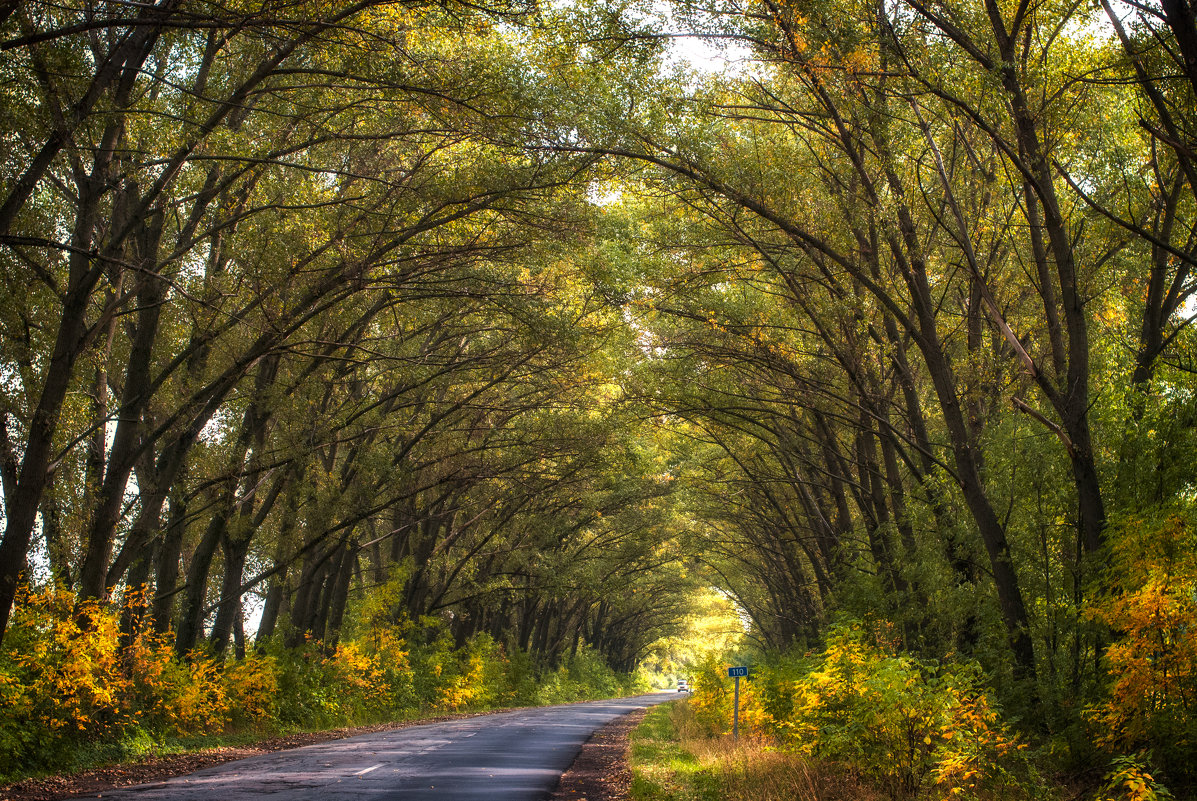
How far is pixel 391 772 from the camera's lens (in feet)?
37.3

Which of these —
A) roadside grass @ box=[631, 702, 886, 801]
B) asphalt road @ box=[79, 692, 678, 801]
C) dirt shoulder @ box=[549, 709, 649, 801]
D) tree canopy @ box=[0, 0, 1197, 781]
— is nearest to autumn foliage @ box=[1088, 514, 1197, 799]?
tree canopy @ box=[0, 0, 1197, 781]

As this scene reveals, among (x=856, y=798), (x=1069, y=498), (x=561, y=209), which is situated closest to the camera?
(x=856, y=798)

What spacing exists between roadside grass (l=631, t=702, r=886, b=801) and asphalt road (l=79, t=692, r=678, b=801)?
1411mm

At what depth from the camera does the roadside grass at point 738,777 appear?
337 inches

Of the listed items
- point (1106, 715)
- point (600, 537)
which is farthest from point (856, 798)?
point (600, 537)

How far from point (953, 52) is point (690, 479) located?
64.5 ft

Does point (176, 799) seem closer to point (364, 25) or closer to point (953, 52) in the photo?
point (364, 25)

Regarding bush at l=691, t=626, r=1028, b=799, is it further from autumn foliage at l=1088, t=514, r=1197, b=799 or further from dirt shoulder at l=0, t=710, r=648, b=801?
dirt shoulder at l=0, t=710, r=648, b=801

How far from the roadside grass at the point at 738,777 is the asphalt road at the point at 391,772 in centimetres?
141

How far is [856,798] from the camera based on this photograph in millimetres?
8023

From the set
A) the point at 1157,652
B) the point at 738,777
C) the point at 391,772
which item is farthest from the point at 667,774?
the point at 1157,652

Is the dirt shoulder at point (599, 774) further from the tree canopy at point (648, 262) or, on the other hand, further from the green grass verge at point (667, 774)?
the tree canopy at point (648, 262)

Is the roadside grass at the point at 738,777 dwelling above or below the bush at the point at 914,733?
below

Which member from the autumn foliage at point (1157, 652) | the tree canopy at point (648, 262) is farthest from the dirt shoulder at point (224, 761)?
the autumn foliage at point (1157, 652)
